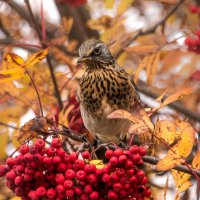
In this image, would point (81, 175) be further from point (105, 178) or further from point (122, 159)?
point (122, 159)

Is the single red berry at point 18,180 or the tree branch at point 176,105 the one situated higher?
the single red berry at point 18,180

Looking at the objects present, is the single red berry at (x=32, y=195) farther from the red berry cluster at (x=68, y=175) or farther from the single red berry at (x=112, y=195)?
the single red berry at (x=112, y=195)

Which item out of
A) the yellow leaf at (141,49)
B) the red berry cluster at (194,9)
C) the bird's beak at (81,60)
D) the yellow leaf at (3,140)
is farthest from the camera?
the red berry cluster at (194,9)

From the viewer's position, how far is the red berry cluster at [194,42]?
423 cm

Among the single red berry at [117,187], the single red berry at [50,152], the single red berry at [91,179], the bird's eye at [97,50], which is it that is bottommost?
the single red berry at [117,187]

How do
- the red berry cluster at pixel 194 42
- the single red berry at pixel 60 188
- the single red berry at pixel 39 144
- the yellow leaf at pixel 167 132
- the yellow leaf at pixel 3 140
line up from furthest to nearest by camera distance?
1. the red berry cluster at pixel 194 42
2. the yellow leaf at pixel 3 140
3. the yellow leaf at pixel 167 132
4. the single red berry at pixel 39 144
5. the single red berry at pixel 60 188

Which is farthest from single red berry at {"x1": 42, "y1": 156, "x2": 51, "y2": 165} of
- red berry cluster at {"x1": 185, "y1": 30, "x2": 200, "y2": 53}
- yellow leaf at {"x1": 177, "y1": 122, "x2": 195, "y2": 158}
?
red berry cluster at {"x1": 185, "y1": 30, "x2": 200, "y2": 53}

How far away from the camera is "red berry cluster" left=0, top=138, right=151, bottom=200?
2477 mm

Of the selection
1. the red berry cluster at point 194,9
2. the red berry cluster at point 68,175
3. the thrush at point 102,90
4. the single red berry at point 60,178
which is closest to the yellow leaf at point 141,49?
the thrush at point 102,90

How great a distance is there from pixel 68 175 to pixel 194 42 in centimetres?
212

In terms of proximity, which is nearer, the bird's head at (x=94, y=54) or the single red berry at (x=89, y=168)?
the single red berry at (x=89, y=168)

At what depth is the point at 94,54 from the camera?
4316 millimetres

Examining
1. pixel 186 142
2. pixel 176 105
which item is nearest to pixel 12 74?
pixel 186 142

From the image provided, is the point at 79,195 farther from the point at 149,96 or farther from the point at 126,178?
the point at 149,96
